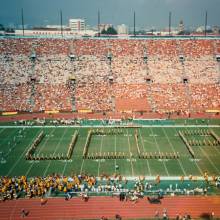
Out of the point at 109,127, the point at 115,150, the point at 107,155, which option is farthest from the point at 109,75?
the point at 107,155

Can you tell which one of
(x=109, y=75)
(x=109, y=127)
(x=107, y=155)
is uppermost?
(x=109, y=75)

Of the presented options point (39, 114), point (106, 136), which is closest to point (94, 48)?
point (39, 114)

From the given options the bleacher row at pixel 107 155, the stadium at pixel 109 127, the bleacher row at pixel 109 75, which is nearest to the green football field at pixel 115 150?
the stadium at pixel 109 127

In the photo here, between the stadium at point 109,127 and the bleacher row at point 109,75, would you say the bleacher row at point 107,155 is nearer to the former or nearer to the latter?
the stadium at point 109,127

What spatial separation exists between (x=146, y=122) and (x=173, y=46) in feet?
63.7

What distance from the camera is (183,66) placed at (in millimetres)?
54281

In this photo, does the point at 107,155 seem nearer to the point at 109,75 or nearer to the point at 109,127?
the point at 109,127

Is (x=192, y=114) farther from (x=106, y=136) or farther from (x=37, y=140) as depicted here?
(x=37, y=140)

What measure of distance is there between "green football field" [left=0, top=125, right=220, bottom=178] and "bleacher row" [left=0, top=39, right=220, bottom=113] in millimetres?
8675

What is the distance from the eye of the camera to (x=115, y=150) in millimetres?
33031

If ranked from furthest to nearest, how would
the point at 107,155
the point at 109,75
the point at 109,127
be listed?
the point at 109,75 → the point at 109,127 → the point at 107,155

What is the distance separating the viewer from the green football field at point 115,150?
28672 millimetres

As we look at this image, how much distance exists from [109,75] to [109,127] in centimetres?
1422

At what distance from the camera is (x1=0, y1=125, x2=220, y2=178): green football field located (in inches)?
1129
